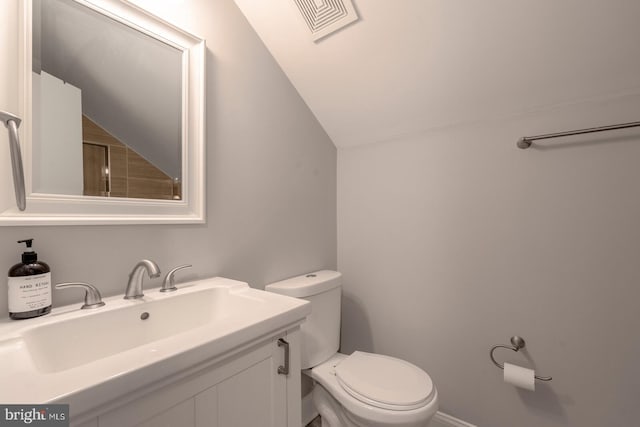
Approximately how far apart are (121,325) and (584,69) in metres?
1.84

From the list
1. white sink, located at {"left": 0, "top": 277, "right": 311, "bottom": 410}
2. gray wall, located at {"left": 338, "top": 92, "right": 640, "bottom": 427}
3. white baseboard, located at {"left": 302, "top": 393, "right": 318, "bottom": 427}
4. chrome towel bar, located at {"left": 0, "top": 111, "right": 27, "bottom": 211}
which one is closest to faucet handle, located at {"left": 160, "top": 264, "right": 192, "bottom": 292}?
white sink, located at {"left": 0, "top": 277, "right": 311, "bottom": 410}

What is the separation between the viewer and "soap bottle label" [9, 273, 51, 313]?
0.70 metres

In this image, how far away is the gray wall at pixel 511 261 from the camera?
1101mm

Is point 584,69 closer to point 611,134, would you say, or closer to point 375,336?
point 611,134

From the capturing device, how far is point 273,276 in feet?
4.69

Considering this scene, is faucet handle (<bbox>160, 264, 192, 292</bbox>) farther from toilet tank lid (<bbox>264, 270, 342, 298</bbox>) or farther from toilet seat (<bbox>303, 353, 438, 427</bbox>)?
toilet seat (<bbox>303, 353, 438, 427</bbox>)

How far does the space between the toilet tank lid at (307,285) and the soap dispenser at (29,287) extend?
0.79 m

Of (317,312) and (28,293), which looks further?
(317,312)

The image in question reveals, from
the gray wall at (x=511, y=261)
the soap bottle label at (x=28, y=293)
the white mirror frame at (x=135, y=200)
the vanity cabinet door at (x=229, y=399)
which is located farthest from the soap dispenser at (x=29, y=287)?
the gray wall at (x=511, y=261)

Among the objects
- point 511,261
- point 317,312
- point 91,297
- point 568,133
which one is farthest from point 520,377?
point 91,297

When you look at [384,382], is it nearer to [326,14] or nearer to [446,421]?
[446,421]

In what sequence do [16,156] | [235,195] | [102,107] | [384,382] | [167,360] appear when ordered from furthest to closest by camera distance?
[235,195] < [384,382] < [102,107] < [16,156] < [167,360]

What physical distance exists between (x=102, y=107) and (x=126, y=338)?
731mm

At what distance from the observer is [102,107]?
0.92 metres
